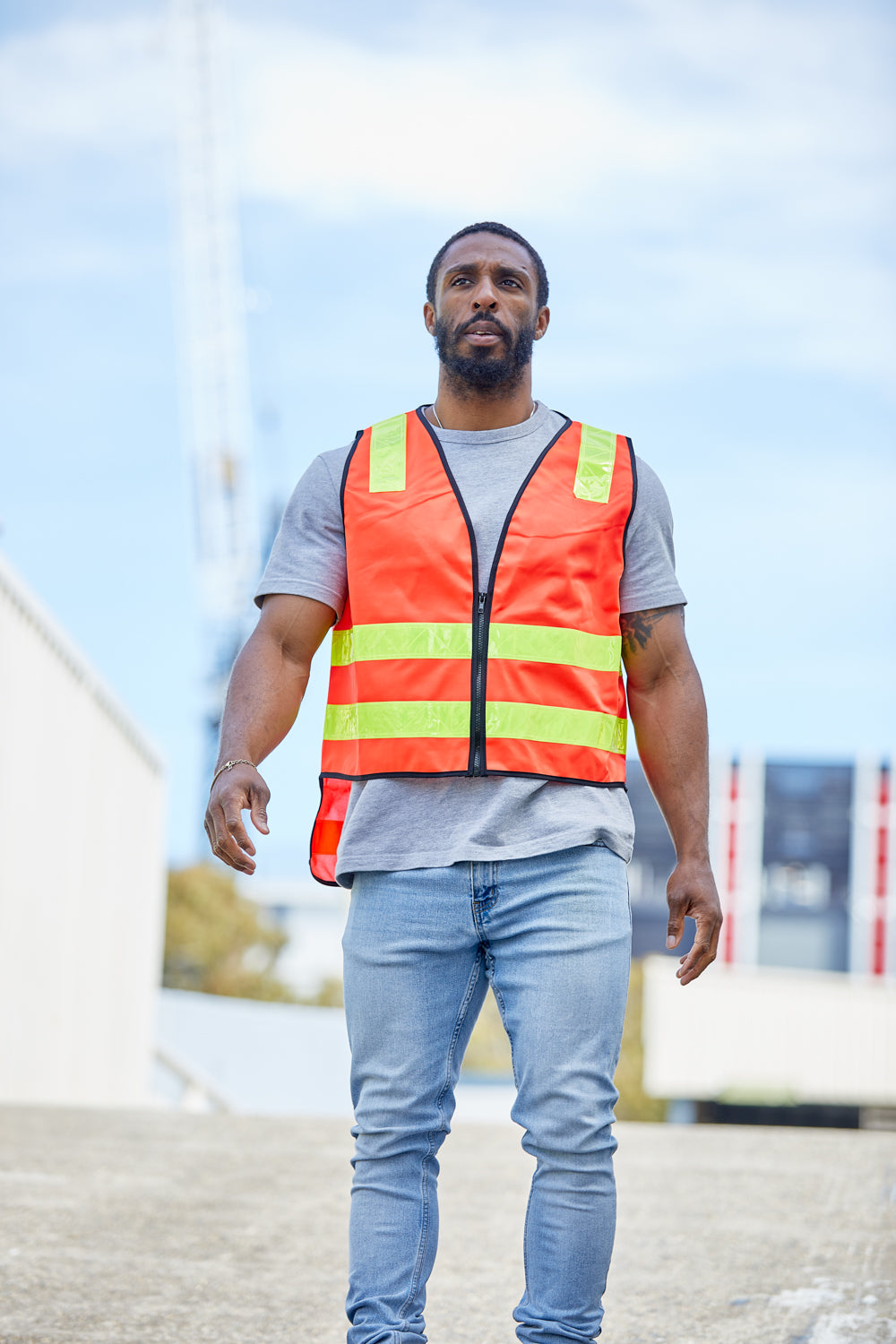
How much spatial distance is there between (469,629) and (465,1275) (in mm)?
1834

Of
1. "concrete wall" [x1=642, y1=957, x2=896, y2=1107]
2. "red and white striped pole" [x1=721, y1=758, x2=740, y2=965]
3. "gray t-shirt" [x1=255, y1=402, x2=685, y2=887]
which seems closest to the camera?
"gray t-shirt" [x1=255, y1=402, x2=685, y2=887]

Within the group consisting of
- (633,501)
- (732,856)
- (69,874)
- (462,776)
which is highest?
(633,501)

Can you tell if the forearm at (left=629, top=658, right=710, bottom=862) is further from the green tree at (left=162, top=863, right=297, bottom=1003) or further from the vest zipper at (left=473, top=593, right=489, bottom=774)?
the green tree at (left=162, top=863, right=297, bottom=1003)

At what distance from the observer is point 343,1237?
4.16 metres

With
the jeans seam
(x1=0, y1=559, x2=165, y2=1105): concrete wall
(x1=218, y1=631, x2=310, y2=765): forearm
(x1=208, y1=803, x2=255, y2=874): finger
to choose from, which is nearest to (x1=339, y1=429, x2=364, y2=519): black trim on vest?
(x1=218, y1=631, x2=310, y2=765): forearm

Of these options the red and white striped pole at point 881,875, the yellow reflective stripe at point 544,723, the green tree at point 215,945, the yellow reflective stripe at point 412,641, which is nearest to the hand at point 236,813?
the yellow reflective stripe at point 412,641

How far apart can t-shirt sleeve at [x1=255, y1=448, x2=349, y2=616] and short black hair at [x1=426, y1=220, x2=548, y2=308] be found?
377mm

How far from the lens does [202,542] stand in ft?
243

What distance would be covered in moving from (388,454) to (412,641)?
35 cm

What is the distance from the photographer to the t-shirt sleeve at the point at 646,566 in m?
2.76

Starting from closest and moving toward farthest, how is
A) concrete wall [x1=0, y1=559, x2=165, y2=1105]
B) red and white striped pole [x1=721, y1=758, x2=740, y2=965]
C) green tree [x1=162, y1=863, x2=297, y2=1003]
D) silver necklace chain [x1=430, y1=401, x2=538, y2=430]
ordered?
silver necklace chain [x1=430, y1=401, x2=538, y2=430]
concrete wall [x1=0, y1=559, x2=165, y2=1105]
green tree [x1=162, y1=863, x2=297, y2=1003]
red and white striped pole [x1=721, y1=758, x2=740, y2=965]

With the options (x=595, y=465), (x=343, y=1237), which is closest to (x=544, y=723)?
(x=595, y=465)

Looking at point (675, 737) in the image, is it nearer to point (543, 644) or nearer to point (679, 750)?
point (679, 750)

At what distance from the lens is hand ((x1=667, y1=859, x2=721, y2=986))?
264 cm
